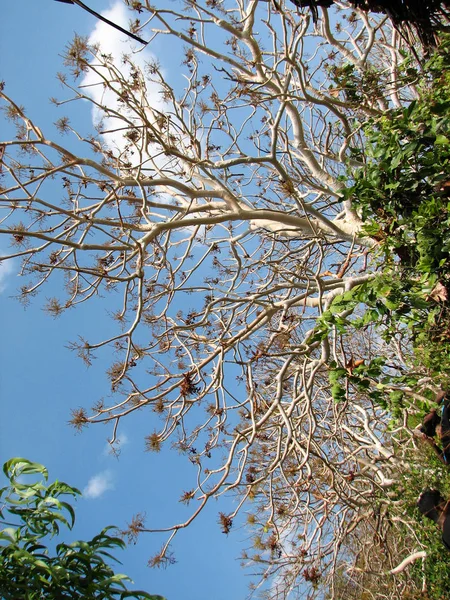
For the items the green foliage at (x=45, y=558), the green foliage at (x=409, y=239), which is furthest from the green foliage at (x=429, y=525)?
the green foliage at (x=45, y=558)

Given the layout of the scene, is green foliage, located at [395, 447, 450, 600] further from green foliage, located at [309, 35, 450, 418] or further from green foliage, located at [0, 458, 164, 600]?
green foliage, located at [0, 458, 164, 600]

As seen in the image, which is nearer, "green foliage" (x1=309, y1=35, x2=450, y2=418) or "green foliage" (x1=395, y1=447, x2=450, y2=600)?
"green foliage" (x1=309, y1=35, x2=450, y2=418)

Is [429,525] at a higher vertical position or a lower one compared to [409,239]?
lower

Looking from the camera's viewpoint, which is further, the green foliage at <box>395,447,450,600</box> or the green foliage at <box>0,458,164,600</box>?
the green foliage at <box>395,447,450,600</box>

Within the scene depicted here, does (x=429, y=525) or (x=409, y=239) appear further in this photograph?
(x=429, y=525)

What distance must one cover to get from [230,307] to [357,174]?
2.31m

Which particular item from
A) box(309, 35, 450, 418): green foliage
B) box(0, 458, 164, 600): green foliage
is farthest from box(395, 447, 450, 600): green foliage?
box(0, 458, 164, 600): green foliage

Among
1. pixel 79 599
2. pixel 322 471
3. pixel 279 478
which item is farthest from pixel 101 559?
pixel 279 478

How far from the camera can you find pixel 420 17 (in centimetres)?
426

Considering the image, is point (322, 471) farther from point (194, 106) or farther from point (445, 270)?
point (194, 106)

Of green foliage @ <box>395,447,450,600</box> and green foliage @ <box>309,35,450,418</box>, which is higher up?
green foliage @ <box>309,35,450,418</box>

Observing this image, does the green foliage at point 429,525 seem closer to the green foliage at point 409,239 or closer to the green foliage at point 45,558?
the green foliage at point 409,239

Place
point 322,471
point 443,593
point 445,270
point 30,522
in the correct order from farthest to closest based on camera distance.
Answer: point 322,471, point 443,593, point 445,270, point 30,522

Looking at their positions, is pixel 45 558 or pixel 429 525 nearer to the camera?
pixel 45 558
